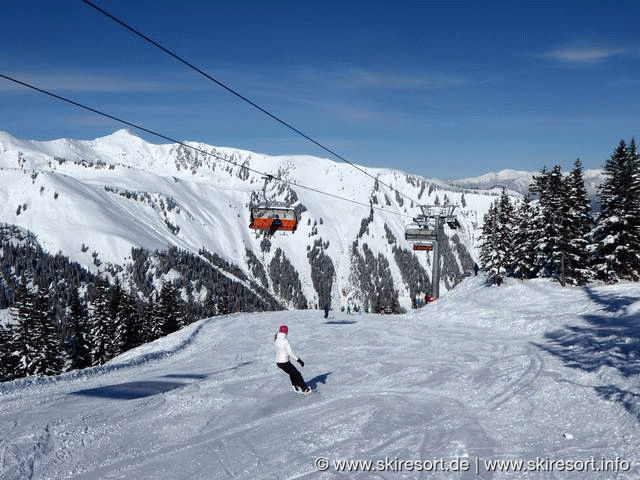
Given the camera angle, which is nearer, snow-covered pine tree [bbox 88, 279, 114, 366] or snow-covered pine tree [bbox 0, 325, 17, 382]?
snow-covered pine tree [bbox 0, 325, 17, 382]

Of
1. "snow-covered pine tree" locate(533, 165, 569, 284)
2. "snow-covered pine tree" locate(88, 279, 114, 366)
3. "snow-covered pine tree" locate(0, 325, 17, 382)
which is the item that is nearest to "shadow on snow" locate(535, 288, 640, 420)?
"snow-covered pine tree" locate(533, 165, 569, 284)

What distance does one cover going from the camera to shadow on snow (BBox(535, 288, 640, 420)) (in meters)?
10.0

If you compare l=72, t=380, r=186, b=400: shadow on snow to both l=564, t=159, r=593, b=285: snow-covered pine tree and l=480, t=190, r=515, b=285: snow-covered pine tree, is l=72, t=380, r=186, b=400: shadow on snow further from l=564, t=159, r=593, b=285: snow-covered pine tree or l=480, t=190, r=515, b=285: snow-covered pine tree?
l=564, t=159, r=593, b=285: snow-covered pine tree

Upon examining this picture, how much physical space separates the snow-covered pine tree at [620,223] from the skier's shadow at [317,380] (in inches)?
1281

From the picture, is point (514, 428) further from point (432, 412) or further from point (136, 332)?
point (136, 332)

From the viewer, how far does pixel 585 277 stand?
1634 inches

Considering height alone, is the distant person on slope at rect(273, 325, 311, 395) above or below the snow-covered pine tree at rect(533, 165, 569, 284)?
below

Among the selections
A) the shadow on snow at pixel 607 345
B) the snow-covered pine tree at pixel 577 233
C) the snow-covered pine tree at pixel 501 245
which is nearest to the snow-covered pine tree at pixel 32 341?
the snow-covered pine tree at pixel 501 245

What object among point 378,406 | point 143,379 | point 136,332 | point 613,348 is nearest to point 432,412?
point 378,406

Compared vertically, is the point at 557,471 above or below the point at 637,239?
below

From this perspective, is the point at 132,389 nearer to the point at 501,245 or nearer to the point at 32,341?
the point at 501,245

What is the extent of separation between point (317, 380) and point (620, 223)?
34214 mm

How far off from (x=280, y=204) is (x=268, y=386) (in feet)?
79.1

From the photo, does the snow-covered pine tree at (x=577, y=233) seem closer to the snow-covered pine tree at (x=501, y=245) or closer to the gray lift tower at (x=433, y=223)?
the snow-covered pine tree at (x=501, y=245)
